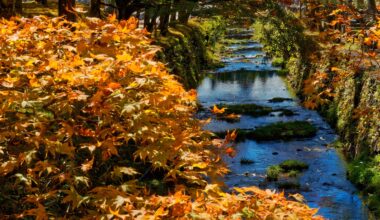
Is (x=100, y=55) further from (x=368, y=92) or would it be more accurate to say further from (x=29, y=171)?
(x=368, y=92)

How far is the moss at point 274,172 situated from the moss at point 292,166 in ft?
0.75

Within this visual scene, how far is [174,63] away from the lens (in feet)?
76.1

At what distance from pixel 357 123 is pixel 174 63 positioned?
30.3ft

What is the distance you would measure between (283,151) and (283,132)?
2.10m

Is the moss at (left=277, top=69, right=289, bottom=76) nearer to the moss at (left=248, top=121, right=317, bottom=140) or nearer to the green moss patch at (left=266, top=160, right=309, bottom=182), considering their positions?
the moss at (left=248, top=121, right=317, bottom=140)

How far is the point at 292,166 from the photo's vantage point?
15.8 metres

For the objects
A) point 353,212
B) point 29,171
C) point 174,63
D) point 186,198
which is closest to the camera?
point 186,198

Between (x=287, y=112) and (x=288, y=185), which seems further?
(x=287, y=112)

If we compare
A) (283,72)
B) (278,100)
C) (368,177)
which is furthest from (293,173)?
(283,72)

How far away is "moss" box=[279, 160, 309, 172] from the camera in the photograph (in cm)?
1562

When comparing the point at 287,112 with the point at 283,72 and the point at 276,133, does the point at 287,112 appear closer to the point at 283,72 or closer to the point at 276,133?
the point at 276,133

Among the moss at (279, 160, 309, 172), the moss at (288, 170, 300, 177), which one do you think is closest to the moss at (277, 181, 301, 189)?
the moss at (288, 170, 300, 177)

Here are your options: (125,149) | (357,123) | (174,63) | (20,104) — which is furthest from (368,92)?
(20,104)

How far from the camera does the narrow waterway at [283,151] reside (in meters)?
13.2
